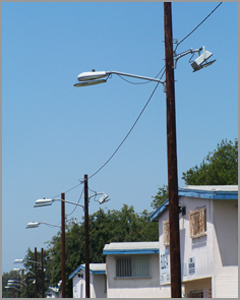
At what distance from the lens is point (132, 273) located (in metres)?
36.3

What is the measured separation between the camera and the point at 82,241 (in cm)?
6088

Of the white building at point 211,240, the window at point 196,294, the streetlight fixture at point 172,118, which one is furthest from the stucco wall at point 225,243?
the streetlight fixture at point 172,118

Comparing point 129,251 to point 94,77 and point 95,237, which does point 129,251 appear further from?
point 95,237

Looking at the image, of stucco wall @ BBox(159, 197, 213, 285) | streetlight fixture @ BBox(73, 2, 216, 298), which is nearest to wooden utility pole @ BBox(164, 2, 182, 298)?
streetlight fixture @ BBox(73, 2, 216, 298)

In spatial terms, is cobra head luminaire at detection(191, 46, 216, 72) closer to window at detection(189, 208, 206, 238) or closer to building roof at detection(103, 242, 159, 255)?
window at detection(189, 208, 206, 238)

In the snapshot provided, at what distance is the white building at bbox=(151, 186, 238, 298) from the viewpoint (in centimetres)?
2247

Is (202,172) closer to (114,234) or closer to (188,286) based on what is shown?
(114,234)

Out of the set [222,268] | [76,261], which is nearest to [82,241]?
[76,261]

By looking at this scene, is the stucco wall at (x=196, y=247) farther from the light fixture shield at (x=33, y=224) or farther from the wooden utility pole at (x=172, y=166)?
the light fixture shield at (x=33, y=224)

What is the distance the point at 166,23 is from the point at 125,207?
200 ft

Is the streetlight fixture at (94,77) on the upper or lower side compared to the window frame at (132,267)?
upper

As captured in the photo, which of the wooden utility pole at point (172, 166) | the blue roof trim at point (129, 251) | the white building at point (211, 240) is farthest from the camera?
the blue roof trim at point (129, 251)

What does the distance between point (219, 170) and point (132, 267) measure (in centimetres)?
2744

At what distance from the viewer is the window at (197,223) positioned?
23750 millimetres
